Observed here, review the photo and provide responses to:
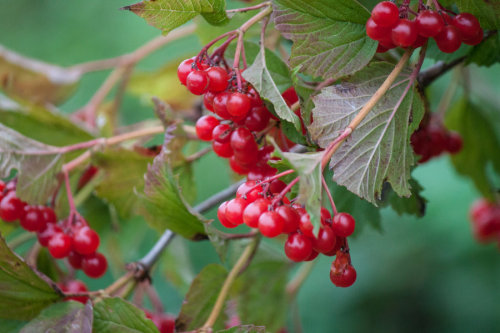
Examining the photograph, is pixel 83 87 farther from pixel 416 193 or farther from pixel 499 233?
pixel 416 193

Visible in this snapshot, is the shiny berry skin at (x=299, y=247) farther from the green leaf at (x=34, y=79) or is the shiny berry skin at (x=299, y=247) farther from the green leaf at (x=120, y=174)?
the green leaf at (x=34, y=79)

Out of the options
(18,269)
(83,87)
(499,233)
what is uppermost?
(18,269)

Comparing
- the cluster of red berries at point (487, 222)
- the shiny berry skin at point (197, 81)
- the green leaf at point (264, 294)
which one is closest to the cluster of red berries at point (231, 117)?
the shiny berry skin at point (197, 81)

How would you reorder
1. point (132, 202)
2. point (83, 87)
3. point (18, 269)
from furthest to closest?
1. point (83, 87)
2. point (132, 202)
3. point (18, 269)

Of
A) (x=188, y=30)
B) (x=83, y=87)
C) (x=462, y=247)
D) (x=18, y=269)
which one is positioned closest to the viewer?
(x=18, y=269)

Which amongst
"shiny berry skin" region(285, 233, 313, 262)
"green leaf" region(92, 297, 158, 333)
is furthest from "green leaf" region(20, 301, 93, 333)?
"shiny berry skin" region(285, 233, 313, 262)

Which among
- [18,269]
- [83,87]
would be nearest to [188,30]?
[18,269]

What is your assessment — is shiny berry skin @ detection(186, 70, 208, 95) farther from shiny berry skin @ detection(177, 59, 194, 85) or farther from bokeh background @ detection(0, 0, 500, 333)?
bokeh background @ detection(0, 0, 500, 333)
